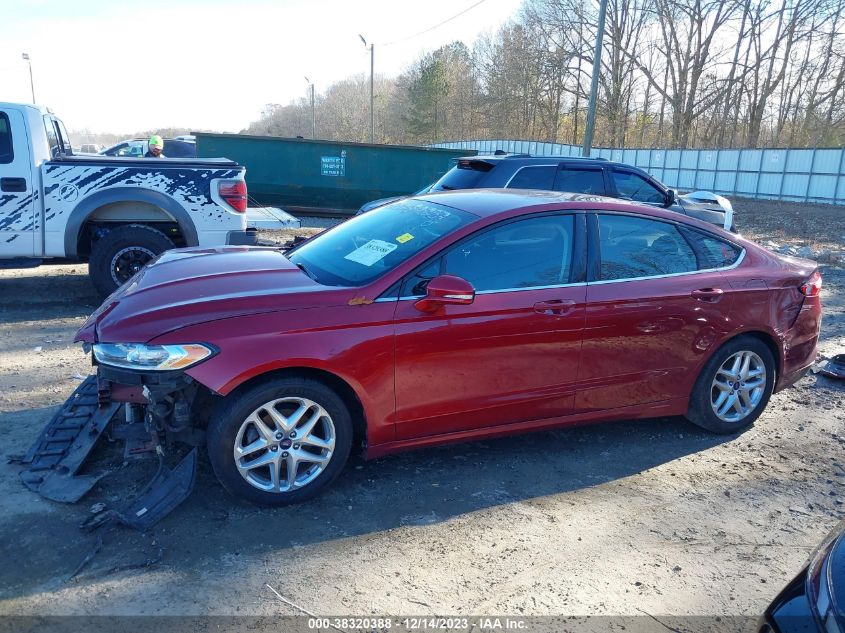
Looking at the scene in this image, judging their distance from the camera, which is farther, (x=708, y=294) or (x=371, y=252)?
(x=708, y=294)

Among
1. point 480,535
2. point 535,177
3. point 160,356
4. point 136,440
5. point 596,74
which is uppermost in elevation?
point 596,74

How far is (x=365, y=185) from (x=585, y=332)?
1035cm

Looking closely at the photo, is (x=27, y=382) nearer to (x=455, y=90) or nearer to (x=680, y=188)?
(x=680, y=188)

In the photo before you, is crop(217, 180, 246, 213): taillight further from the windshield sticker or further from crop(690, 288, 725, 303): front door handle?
crop(690, 288, 725, 303): front door handle

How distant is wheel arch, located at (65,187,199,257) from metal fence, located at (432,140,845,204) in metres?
26.6

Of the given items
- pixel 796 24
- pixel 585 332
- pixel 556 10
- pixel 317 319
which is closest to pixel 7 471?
pixel 317 319

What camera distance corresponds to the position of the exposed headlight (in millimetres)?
3162

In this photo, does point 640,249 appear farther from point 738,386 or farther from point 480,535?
point 480,535

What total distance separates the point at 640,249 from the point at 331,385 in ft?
7.24

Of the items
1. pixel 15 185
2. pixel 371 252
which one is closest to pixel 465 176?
pixel 371 252

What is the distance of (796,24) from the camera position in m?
37.1

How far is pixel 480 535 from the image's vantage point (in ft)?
10.7

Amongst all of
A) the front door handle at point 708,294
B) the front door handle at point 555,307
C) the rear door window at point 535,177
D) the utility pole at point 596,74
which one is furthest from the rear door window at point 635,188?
the utility pole at point 596,74

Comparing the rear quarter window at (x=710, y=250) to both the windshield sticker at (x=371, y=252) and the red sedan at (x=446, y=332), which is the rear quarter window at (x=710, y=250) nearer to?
the red sedan at (x=446, y=332)
